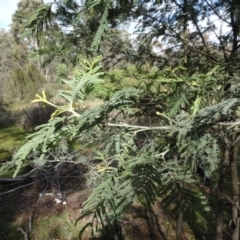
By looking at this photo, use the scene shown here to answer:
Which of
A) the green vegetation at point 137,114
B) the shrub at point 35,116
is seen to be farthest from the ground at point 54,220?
the shrub at point 35,116

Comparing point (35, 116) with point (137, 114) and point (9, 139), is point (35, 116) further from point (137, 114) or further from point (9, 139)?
point (137, 114)

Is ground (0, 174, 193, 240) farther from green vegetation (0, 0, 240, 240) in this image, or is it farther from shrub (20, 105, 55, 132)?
shrub (20, 105, 55, 132)

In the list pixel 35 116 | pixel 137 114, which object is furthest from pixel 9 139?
pixel 137 114

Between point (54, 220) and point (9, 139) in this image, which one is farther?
point (9, 139)

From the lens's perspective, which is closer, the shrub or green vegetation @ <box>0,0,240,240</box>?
green vegetation @ <box>0,0,240,240</box>

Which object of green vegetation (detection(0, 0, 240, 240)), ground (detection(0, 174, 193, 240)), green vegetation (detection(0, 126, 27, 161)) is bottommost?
ground (detection(0, 174, 193, 240))

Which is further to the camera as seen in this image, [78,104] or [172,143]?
[172,143]

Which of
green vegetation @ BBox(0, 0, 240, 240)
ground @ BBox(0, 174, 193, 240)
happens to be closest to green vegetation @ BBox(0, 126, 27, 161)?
green vegetation @ BBox(0, 0, 240, 240)

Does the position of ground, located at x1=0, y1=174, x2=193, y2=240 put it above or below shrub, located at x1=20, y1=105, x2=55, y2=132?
below

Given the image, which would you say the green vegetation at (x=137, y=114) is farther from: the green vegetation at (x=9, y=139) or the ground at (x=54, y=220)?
the green vegetation at (x=9, y=139)

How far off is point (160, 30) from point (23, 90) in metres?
10.9

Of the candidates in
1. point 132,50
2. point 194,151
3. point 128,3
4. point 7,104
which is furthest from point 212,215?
point 7,104

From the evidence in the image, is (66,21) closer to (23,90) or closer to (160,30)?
(160,30)

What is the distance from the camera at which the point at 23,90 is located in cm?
1282
